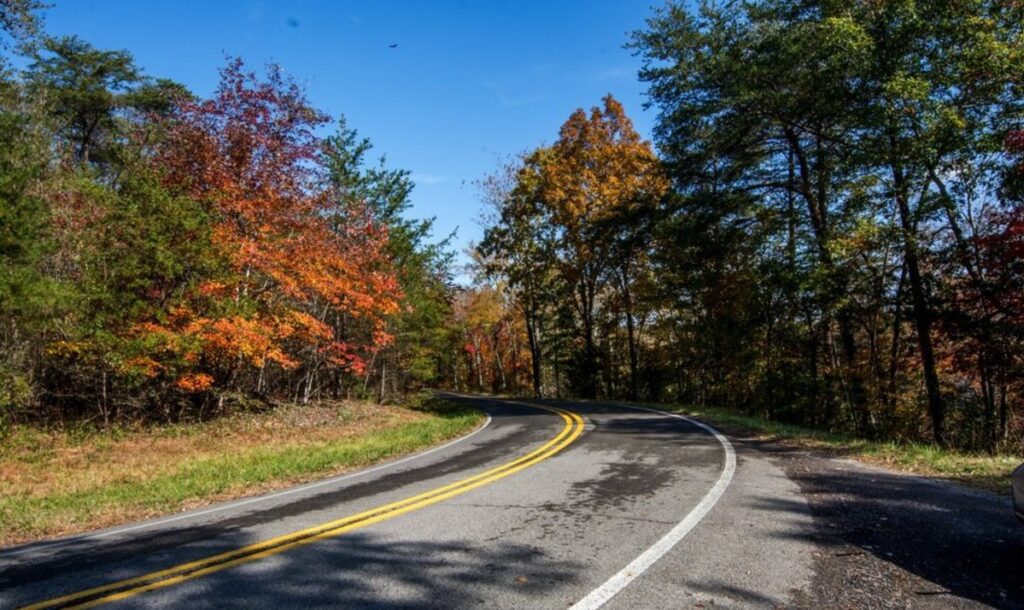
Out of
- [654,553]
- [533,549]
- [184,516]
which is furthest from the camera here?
[184,516]

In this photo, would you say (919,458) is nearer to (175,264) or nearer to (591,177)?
(175,264)

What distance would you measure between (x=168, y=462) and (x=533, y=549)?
10.0 metres

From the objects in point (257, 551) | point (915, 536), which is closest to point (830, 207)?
point (915, 536)

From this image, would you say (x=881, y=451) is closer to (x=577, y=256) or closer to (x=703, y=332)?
(x=703, y=332)

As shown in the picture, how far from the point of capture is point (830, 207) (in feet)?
56.8

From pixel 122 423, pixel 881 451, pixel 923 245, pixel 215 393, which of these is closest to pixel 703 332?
pixel 923 245

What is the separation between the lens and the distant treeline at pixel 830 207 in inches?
462

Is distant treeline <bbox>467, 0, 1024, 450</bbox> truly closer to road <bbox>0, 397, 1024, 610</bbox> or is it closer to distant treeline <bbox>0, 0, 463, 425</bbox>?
road <bbox>0, 397, 1024, 610</bbox>

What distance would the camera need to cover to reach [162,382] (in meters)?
14.4

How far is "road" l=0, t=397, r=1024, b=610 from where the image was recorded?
3750 millimetres

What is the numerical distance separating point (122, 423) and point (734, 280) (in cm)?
2198

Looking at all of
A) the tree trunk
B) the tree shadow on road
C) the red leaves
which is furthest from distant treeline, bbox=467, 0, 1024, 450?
the red leaves

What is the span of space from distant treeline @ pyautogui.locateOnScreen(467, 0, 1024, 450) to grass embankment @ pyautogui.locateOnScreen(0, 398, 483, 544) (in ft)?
37.9

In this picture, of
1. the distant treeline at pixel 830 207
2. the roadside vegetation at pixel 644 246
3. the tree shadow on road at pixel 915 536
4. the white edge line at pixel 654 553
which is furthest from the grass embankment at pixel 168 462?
the distant treeline at pixel 830 207
